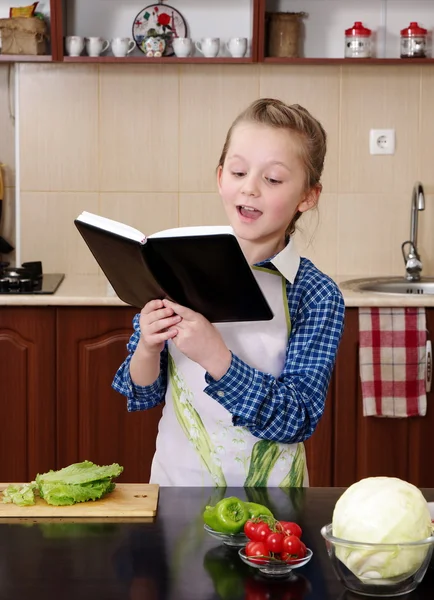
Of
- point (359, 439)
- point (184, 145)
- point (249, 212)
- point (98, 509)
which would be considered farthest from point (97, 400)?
point (98, 509)

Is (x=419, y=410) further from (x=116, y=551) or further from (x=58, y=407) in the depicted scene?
(x=116, y=551)

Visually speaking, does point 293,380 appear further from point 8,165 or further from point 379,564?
point 8,165

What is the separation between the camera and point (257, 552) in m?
1.04

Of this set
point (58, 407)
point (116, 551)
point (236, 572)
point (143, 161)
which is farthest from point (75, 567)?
point (143, 161)

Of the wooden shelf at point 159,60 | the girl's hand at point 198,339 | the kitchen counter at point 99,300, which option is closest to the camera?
the girl's hand at point 198,339

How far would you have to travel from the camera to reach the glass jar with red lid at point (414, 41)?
10.1 feet

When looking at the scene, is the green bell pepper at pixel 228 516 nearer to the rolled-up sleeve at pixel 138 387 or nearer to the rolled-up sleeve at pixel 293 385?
the rolled-up sleeve at pixel 293 385

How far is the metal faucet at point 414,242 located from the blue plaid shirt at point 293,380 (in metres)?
1.55

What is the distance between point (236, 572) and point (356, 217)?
2.32 metres

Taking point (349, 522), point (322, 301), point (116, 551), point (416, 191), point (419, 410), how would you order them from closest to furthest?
1. point (349, 522)
2. point (116, 551)
3. point (322, 301)
4. point (419, 410)
5. point (416, 191)

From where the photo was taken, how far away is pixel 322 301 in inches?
61.3

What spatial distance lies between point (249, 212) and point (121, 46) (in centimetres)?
176

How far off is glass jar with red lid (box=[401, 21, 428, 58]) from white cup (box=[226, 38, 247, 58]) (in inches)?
20.8

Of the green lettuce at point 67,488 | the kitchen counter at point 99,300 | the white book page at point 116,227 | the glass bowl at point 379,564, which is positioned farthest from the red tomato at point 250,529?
the kitchen counter at point 99,300
